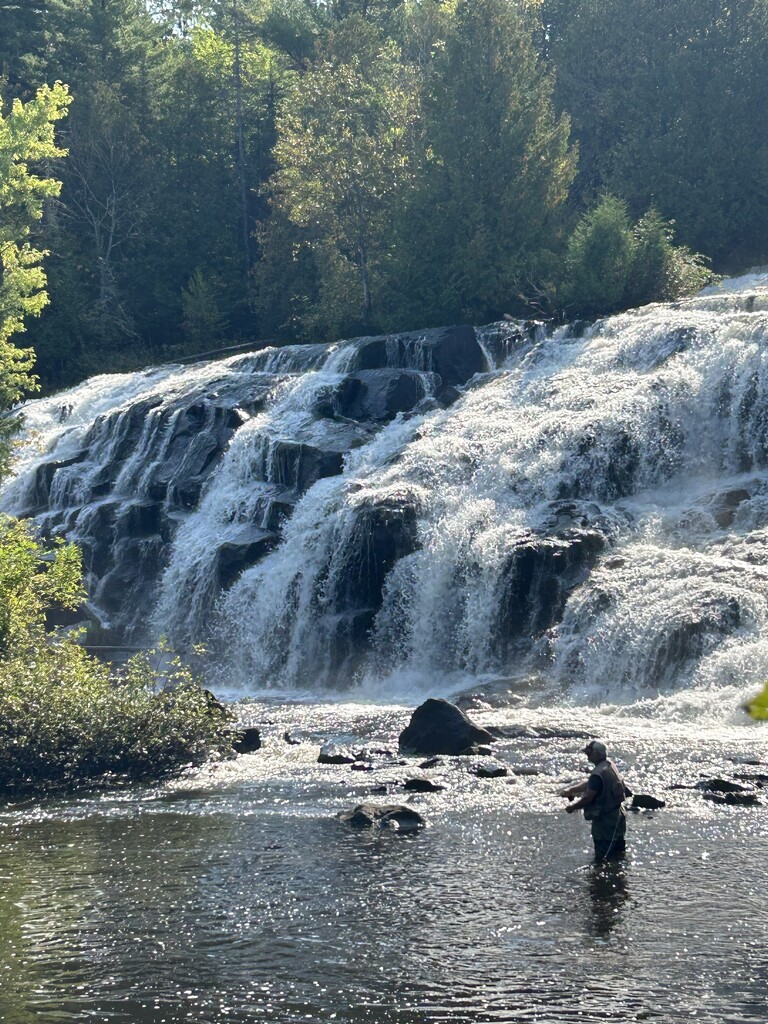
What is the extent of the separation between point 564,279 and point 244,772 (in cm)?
2926

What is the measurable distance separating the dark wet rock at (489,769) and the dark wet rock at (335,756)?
2.03 metres

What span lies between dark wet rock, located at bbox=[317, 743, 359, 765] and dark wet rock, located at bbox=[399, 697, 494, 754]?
0.84 meters

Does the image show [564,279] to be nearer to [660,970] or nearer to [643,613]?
→ [643,613]

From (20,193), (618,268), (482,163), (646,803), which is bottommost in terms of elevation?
(646,803)

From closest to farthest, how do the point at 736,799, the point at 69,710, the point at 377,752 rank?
the point at 736,799 < the point at 69,710 < the point at 377,752

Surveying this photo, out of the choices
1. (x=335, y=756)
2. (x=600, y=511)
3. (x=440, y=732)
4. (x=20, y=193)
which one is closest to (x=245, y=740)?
(x=335, y=756)

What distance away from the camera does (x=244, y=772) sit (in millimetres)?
20672

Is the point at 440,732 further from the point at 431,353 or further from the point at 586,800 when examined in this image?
the point at 431,353

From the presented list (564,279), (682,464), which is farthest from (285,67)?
(682,464)

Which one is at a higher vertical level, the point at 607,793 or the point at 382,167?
the point at 382,167

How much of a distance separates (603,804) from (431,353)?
26436 mm

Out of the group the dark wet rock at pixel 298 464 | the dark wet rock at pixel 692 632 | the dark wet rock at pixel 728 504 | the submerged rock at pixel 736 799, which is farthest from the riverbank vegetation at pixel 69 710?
the dark wet rock at pixel 728 504

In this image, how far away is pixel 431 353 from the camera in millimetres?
40281

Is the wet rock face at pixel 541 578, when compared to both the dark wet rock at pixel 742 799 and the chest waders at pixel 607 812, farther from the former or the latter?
the chest waders at pixel 607 812
